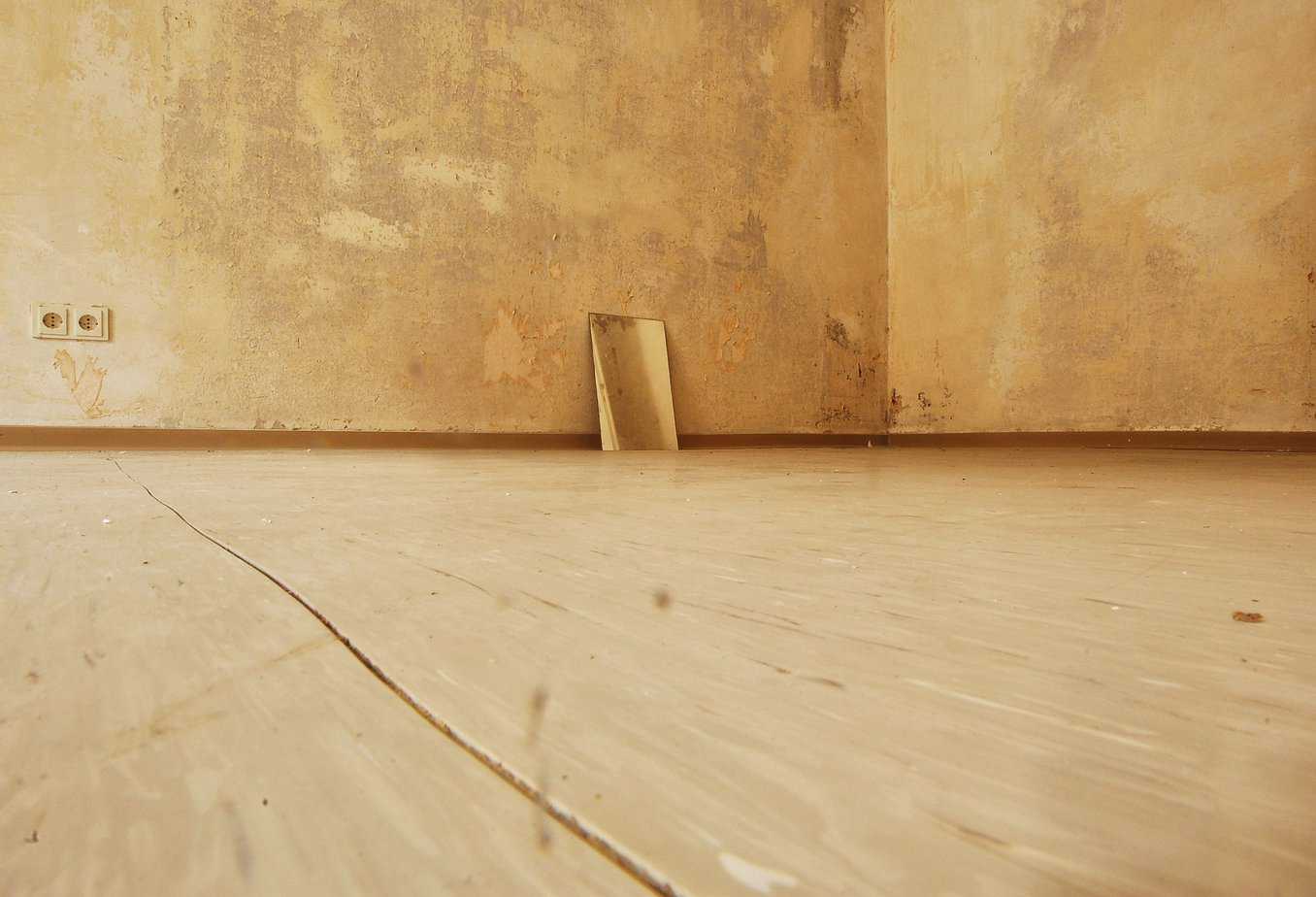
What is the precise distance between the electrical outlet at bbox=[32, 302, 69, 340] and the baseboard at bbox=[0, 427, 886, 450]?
0.37 metres

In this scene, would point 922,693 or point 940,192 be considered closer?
point 922,693

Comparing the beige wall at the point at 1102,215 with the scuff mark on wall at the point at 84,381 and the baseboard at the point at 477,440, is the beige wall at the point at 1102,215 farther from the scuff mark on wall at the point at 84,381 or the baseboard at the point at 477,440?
the scuff mark on wall at the point at 84,381

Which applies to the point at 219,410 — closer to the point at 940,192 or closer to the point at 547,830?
the point at 547,830

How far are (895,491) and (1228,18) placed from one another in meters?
3.28

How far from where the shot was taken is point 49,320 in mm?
2713

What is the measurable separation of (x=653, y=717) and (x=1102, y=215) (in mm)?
4134

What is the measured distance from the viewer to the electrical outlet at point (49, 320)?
A: 2.69 meters

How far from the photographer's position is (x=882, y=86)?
15.0ft

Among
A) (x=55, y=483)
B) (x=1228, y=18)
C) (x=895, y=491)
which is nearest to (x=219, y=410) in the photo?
(x=55, y=483)

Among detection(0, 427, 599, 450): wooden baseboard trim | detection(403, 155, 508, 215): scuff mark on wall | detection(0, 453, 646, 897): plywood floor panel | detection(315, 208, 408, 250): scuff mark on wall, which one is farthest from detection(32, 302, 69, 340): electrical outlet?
detection(0, 453, 646, 897): plywood floor panel

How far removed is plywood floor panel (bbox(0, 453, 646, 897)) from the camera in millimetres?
207

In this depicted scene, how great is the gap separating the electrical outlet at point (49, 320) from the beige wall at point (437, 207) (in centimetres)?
5

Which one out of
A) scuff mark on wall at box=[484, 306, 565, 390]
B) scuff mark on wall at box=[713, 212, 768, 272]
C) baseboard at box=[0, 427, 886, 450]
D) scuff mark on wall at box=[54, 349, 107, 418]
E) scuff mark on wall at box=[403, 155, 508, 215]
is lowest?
baseboard at box=[0, 427, 886, 450]

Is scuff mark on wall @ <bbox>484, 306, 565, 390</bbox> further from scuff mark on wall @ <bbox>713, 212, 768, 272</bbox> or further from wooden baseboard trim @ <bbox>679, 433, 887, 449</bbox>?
scuff mark on wall @ <bbox>713, 212, 768, 272</bbox>
